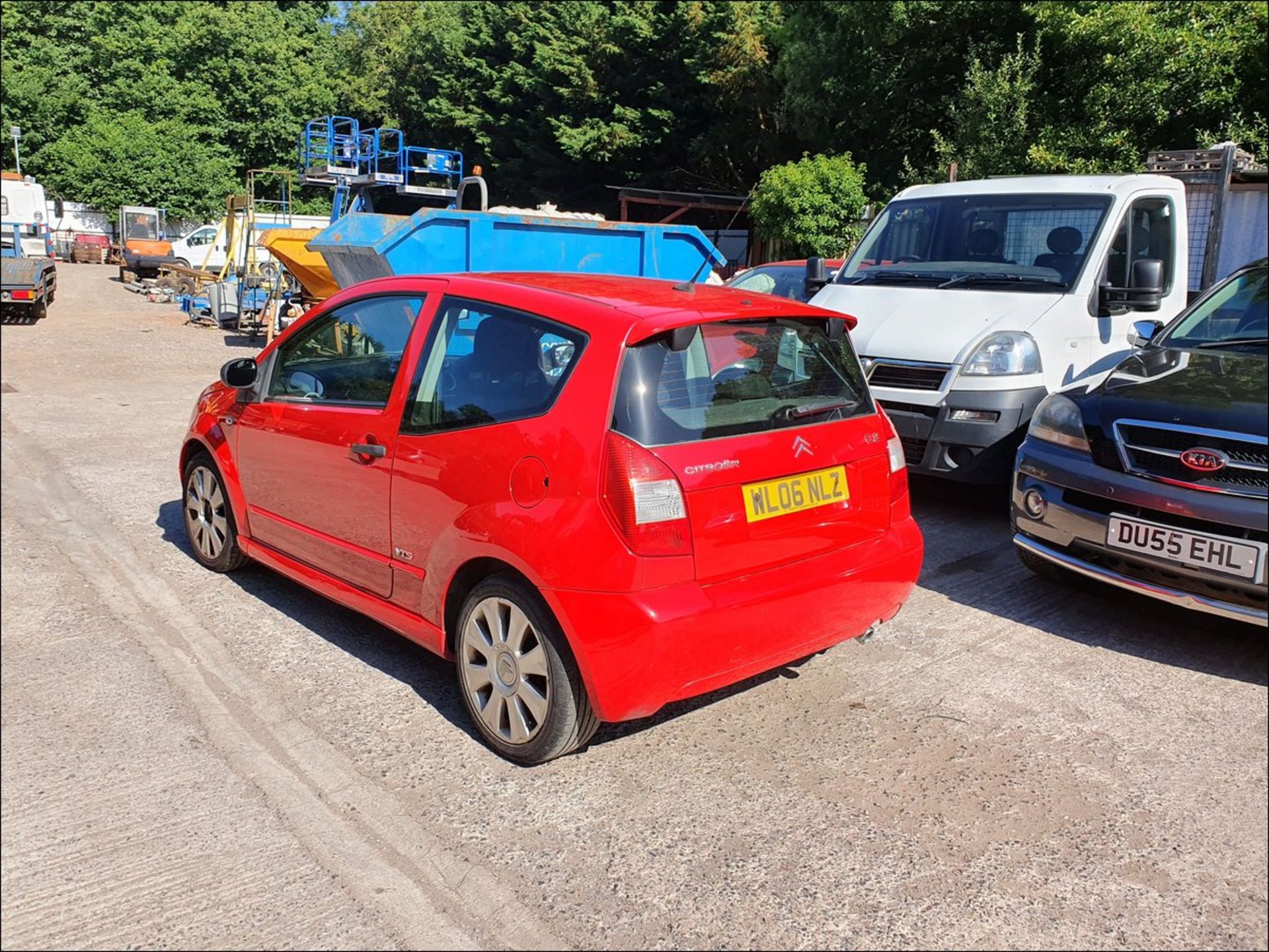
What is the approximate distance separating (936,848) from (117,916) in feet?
7.41

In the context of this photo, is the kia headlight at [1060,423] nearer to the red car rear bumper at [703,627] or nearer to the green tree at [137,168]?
the red car rear bumper at [703,627]

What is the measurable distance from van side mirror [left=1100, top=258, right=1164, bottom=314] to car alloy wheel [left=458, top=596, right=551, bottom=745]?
487 centimetres

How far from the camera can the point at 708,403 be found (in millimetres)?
3439

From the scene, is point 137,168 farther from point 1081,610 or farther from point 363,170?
point 1081,610

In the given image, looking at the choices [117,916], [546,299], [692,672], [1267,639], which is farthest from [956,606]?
[117,916]

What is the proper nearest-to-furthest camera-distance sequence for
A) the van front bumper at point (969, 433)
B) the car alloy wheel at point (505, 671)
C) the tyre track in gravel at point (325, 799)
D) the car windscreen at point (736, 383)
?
the tyre track in gravel at point (325, 799) → the car windscreen at point (736, 383) → the car alloy wheel at point (505, 671) → the van front bumper at point (969, 433)

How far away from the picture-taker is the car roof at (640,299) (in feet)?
11.2

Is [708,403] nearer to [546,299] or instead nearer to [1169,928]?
[546,299]

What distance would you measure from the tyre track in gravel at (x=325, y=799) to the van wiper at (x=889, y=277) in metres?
5.04

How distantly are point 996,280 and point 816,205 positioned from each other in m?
13.1

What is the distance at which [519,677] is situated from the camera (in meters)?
3.46

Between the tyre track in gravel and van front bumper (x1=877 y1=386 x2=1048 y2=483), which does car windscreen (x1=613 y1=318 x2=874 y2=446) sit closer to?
the tyre track in gravel

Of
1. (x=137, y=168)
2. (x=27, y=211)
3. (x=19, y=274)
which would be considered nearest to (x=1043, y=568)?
(x=19, y=274)

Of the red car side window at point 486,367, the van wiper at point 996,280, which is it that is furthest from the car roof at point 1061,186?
the red car side window at point 486,367
